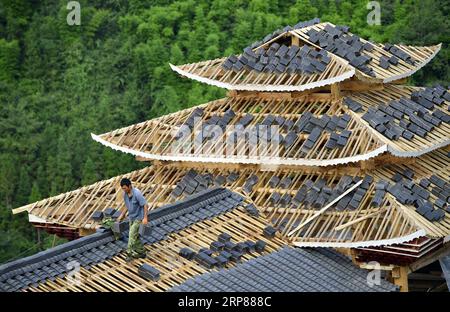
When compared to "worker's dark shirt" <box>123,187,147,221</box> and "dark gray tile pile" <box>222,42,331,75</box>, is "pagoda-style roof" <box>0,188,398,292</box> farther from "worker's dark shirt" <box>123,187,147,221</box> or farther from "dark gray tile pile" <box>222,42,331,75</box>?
"dark gray tile pile" <box>222,42,331,75</box>

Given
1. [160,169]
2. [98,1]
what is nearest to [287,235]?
[160,169]

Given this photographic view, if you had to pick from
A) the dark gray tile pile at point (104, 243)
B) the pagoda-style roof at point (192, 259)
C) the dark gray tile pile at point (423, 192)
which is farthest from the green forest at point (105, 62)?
the pagoda-style roof at point (192, 259)

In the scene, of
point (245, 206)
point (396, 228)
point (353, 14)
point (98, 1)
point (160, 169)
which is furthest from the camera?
point (98, 1)

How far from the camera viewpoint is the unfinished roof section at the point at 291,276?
67.9 feet

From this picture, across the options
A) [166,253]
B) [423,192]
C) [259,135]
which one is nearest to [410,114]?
[423,192]

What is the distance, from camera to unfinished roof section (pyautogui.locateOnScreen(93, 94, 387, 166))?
23.7m

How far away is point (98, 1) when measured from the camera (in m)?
56.2

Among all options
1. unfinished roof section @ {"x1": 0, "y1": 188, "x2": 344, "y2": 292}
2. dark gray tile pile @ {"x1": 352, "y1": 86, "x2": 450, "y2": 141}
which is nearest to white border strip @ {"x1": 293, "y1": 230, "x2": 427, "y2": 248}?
unfinished roof section @ {"x1": 0, "y1": 188, "x2": 344, "y2": 292}

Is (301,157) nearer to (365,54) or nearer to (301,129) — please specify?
(301,129)

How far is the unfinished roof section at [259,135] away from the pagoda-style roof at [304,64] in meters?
0.61

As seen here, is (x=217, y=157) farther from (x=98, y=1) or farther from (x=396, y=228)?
(x=98, y=1)

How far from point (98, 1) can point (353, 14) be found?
532 inches

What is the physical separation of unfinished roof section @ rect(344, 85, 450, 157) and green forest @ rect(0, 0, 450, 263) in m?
18.0

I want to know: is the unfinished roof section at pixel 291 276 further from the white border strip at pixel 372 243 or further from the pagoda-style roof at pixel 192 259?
the white border strip at pixel 372 243
